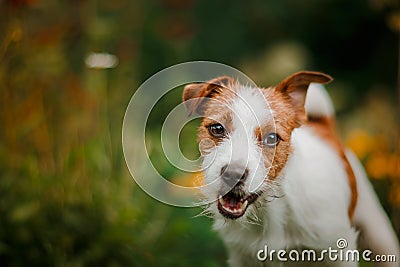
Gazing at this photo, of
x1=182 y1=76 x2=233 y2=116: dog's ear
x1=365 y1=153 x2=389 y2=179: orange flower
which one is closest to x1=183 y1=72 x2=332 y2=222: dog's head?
x1=182 y1=76 x2=233 y2=116: dog's ear

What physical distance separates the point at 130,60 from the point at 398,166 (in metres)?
0.47

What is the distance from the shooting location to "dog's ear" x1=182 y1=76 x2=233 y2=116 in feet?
2.29

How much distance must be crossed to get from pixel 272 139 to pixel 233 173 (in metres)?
0.05

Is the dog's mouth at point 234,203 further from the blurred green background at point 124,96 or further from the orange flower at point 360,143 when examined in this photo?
Answer: the orange flower at point 360,143

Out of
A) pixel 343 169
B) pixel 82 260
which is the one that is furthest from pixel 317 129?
pixel 82 260

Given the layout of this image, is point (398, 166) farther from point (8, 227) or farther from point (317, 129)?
point (8, 227)

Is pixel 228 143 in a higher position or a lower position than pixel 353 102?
higher

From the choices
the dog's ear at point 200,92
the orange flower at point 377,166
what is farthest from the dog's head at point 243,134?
the orange flower at point 377,166

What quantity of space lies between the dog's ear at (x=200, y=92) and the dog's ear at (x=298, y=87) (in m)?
0.06

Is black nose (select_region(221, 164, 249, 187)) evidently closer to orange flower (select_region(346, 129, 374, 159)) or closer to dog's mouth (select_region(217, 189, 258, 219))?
dog's mouth (select_region(217, 189, 258, 219))

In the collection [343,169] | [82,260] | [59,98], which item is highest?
[343,169]

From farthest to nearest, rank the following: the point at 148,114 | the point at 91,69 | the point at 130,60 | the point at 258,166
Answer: the point at 130,60
the point at 91,69
the point at 148,114
the point at 258,166

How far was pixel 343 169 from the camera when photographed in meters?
0.73

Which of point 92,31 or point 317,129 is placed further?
point 92,31
